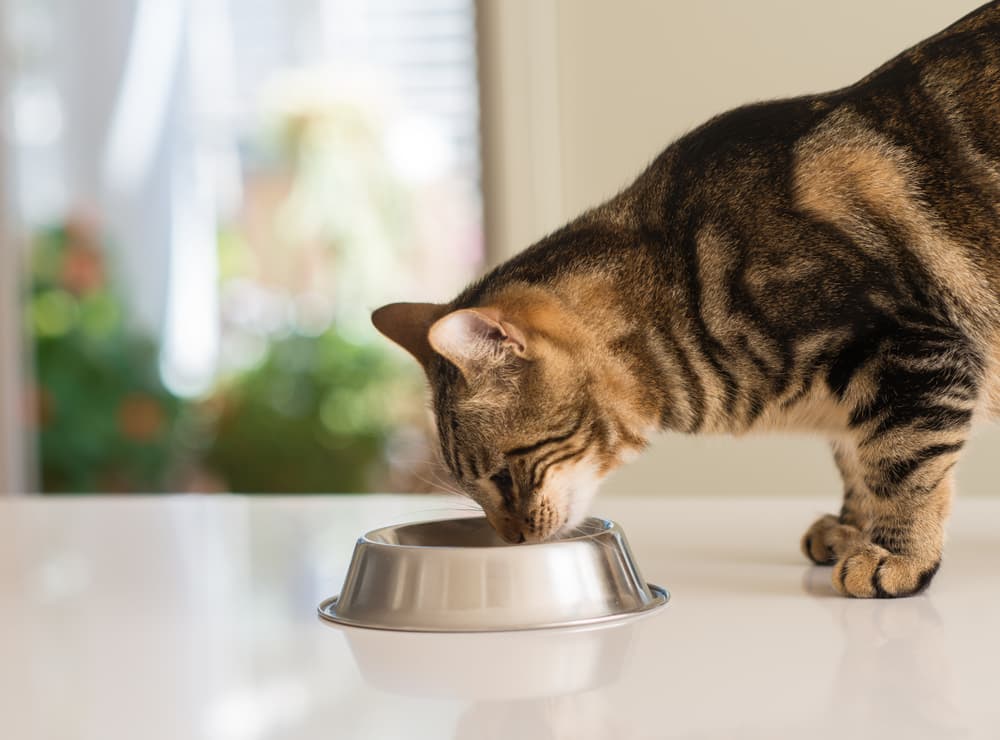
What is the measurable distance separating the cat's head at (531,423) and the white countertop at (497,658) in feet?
0.42

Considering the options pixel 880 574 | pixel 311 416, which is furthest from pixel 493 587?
pixel 311 416

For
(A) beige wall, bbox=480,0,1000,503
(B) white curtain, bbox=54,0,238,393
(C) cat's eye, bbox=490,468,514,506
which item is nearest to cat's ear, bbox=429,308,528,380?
(C) cat's eye, bbox=490,468,514,506

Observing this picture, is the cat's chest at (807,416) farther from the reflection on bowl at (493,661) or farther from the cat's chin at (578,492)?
the reflection on bowl at (493,661)

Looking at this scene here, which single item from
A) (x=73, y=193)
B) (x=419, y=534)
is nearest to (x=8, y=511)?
(x=419, y=534)

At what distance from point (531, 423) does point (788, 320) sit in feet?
0.89

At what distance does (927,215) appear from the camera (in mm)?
1193

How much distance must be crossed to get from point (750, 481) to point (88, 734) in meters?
1.80

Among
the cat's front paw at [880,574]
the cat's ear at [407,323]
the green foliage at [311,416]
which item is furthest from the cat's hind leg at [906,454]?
the green foliage at [311,416]

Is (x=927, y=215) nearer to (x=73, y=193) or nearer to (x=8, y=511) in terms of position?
(x=8, y=511)

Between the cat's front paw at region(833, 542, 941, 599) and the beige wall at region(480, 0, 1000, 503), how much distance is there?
109cm

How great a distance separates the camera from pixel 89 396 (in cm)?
420

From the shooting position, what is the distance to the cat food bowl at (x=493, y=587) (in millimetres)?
999

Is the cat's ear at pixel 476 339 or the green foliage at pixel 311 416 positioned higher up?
the cat's ear at pixel 476 339

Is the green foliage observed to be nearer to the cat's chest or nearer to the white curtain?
the white curtain
